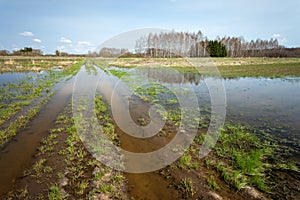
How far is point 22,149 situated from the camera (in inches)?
250

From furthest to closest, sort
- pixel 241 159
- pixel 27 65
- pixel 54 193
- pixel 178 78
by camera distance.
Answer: pixel 27 65, pixel 178 78, pixel 241 159, pixel 54 193

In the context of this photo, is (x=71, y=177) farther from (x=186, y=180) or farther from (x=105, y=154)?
(x=186, y=180)

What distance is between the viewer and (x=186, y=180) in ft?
15.5

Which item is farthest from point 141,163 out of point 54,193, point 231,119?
point 231,119

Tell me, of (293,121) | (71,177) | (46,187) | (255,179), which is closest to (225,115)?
(293,121)

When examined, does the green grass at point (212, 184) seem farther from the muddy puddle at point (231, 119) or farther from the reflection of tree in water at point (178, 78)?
the reflection of tree in water at point (178, 78)

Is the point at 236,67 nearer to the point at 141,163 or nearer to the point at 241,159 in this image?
the point at 241,159

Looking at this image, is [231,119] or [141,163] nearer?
[141,163]

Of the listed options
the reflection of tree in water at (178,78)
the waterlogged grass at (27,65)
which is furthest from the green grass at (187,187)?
the waterlogged grass at (27,65)

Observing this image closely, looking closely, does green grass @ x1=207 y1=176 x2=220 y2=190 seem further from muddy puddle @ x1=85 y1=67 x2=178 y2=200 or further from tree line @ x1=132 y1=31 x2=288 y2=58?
tree line @ x1=132 y1=31 x2=288 y2=58

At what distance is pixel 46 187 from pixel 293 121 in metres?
11.1

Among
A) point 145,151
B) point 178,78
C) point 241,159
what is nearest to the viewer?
point 241,159

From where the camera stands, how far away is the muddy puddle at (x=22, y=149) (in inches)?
195

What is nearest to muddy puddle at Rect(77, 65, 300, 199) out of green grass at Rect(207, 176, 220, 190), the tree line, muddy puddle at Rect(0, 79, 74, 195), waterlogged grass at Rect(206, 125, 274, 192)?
green grass at Rect(207, 176, 220, 190)
